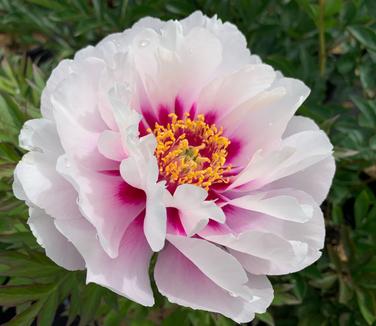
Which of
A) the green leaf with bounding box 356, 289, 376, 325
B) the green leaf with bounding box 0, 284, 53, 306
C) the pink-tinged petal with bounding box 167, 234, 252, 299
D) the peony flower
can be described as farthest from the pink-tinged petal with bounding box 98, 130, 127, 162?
the green leaf with bounding box 356, 289, 376, 325

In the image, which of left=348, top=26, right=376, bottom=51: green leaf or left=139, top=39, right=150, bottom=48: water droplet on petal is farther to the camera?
left=348, top=26, right=376, bottom=51: green leaf

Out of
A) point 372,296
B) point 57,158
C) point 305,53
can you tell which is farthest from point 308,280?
point 57,158

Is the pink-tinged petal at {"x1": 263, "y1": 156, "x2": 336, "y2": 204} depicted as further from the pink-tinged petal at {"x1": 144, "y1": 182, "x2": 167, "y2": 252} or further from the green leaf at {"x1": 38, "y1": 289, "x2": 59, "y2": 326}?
the green leaf at {"x1": 38, "y1": 289, "x2": 59, "y2": 326}

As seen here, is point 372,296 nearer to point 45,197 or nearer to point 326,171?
point 326,171

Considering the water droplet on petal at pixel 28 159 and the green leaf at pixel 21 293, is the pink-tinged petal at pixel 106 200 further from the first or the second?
the green leaf at pixel 21 293

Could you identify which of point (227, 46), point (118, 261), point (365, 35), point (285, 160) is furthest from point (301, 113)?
point (118, 261)

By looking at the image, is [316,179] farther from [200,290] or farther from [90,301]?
[90,301]
